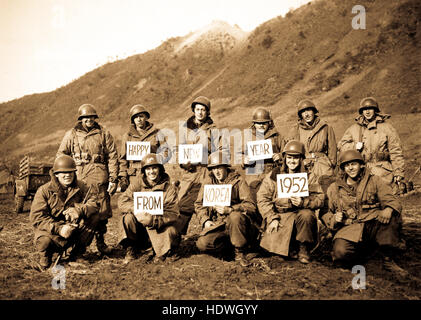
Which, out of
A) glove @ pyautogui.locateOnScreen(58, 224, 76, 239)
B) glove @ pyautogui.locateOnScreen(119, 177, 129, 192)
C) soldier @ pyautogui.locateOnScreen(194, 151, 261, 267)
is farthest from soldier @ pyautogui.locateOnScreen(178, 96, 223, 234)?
glove @ pyautogui.locateOnScreen(58, 224, 76, 239)

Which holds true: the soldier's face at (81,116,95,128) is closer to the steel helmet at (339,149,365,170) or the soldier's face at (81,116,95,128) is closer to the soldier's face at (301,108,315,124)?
the soldier's face at (301,108,315,124)

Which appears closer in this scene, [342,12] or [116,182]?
[116,182]

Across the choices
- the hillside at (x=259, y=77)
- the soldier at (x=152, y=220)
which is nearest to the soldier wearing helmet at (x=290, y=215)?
the soldier at (x=152, y=220)

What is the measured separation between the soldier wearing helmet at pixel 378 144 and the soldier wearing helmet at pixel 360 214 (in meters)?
1.50

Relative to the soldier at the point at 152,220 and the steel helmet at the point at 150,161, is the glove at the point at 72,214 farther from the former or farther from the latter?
the steel helmet at the point at 150,161

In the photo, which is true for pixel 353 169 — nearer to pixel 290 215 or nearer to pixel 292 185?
pixel 292 185

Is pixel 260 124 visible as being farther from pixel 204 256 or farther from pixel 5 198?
pixel 5 198

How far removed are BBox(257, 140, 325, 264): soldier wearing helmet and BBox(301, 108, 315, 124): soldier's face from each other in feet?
4.87

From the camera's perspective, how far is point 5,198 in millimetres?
16438

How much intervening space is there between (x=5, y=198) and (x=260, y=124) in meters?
13.5

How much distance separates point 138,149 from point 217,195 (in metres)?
1.99

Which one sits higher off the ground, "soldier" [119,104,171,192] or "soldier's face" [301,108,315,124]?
"soldier's face" [301,108,315,124]

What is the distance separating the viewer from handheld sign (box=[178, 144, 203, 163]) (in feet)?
22.2
